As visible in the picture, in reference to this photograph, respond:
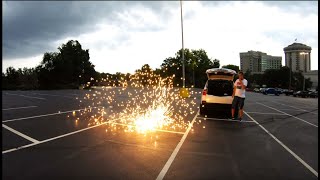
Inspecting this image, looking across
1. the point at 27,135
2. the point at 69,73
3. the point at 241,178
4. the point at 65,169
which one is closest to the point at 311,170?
the point at 241,178

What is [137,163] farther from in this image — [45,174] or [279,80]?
[279,80]

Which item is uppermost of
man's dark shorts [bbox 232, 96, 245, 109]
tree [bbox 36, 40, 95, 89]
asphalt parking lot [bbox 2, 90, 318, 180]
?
tree [bbox 36, 40, 95, 89]

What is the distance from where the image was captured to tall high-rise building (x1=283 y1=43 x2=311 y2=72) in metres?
140

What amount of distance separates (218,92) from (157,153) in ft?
28.2

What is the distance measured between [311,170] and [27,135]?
7.36 meters

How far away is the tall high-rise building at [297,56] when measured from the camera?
139625 millimetres

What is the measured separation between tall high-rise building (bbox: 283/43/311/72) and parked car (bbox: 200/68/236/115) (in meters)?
102

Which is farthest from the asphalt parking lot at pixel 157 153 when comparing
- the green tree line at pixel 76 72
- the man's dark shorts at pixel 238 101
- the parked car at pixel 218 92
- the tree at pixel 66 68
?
the tree at pixel 66 68

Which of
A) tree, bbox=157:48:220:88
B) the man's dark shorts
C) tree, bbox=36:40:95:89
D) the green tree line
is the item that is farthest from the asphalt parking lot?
tree, bbox=157:48:220:88

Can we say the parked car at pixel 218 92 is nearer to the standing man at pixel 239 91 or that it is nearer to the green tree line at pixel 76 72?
the standing man at pixel 239 91

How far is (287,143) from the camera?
885 cm

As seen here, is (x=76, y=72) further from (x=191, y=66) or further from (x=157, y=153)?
(x=157, y=153)

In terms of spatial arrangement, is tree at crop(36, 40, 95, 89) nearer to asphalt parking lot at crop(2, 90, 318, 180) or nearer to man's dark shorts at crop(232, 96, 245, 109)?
man's dark shorts at crop(232, 96, 245, 109)

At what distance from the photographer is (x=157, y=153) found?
723cm
